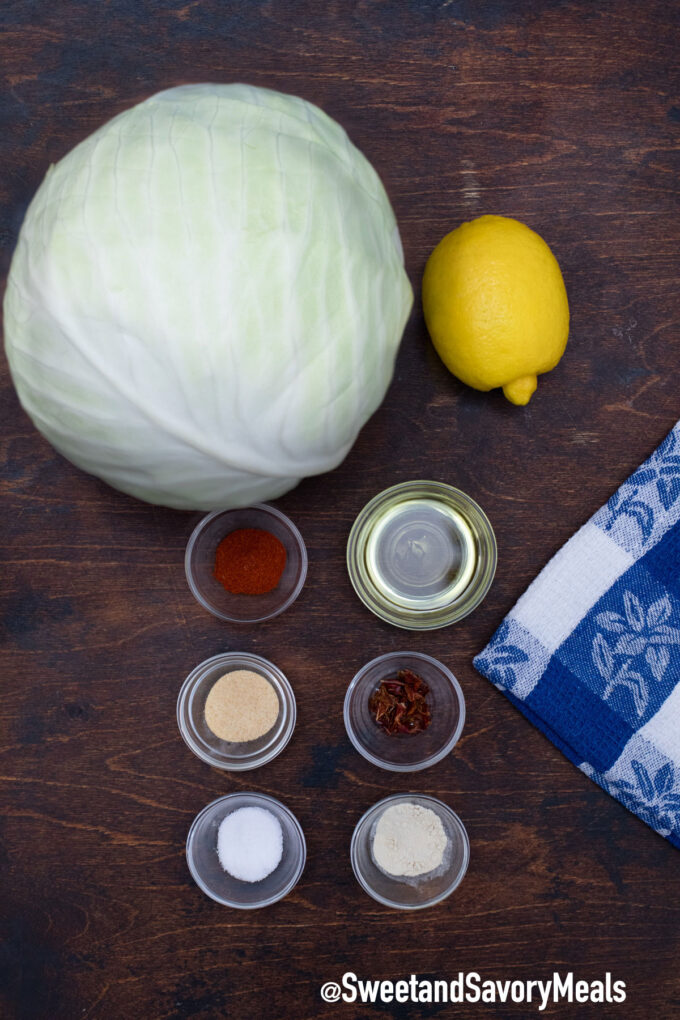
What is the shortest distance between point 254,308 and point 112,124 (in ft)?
0.85

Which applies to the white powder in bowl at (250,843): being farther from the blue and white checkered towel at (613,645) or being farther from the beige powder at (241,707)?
the blue and white checkered towel at (613,645)

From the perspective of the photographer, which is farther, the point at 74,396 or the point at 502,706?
the point at 502,706

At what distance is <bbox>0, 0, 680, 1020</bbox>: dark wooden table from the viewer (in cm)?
100

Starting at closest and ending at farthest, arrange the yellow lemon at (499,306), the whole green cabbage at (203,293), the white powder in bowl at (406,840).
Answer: the whole green cabbage at (203,293), the yellow lemon at (499,306), the white powder in bowl at (406,840)

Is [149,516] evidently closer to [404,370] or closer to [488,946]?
[404,370]

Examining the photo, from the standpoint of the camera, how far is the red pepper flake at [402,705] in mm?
988

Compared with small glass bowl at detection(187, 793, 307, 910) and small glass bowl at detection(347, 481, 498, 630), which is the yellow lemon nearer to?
small glass bowl at detection(347, 481, 498, 630)

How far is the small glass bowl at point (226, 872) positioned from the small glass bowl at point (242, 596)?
235 mm

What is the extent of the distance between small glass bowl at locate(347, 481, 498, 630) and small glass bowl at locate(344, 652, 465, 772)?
0.19 ft

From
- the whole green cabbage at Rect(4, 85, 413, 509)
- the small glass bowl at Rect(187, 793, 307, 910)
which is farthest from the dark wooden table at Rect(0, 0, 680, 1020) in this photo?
the whole green cabbage at Rect(4, 85, 413, 509)

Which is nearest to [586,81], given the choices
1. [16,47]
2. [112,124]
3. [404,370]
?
[404,370]

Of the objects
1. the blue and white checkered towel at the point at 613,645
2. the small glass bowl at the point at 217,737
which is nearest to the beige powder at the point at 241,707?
the small glass bowl at the point at 217,737

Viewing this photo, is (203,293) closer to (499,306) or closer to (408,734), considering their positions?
(499,306)

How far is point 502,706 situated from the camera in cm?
101
